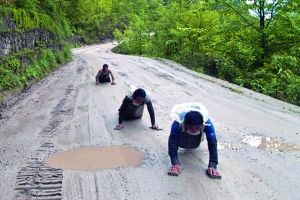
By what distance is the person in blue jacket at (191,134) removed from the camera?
6242 mm

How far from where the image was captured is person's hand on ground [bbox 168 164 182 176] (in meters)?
6.52

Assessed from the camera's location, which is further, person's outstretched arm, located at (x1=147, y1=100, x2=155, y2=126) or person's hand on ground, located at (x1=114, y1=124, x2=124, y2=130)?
person's hand on ground, located at (x1=114, y1=124, x2=124, y2=130)

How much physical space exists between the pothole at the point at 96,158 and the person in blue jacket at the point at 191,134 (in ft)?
2.50

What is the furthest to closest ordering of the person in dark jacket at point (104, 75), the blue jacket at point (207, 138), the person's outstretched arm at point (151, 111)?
the person in dark jacket at point (104, 75) → the person's outstretched arm at point (151, 111) → the blue jacket at point (207, 138)

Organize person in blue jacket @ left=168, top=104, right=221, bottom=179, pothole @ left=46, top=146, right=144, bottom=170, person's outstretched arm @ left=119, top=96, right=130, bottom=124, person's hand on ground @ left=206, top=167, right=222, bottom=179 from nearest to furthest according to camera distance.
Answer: person in blue jacket @ left=168, top=104, right=221, bottom=179 → person's hand on ground @ left=206, top=167, right=222, bottom=179 → pothole @ left=46, top=146, right=144, bottom=170 → person's outstretched arm @ left=119, top=96, right=130, bottom=124

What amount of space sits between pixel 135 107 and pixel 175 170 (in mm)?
3090

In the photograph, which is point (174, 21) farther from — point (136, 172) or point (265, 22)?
point (136, 172)

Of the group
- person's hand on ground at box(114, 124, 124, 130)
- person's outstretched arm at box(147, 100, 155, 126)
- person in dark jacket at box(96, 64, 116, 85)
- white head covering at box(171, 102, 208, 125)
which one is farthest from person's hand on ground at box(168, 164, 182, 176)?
person in dark jacket at box(96, 64, 116, 85)

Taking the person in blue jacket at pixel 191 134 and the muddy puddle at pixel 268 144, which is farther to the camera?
the muddy puddle at pixel 268 144

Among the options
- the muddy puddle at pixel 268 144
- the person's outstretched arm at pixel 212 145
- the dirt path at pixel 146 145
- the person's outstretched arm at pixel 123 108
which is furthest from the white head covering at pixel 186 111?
the person's outstretched arm at pixel 123 108

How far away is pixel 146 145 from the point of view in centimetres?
819

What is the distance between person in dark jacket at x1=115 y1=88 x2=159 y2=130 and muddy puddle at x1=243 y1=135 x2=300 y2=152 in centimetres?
191

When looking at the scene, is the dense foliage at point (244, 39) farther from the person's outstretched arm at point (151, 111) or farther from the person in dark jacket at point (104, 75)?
the person's outstretched arm at point (151, 111)

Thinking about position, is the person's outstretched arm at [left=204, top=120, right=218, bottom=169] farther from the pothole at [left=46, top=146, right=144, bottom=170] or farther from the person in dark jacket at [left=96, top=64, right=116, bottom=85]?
the person in dark jacket at [left=96, top=64, right=116, bottom=85]
